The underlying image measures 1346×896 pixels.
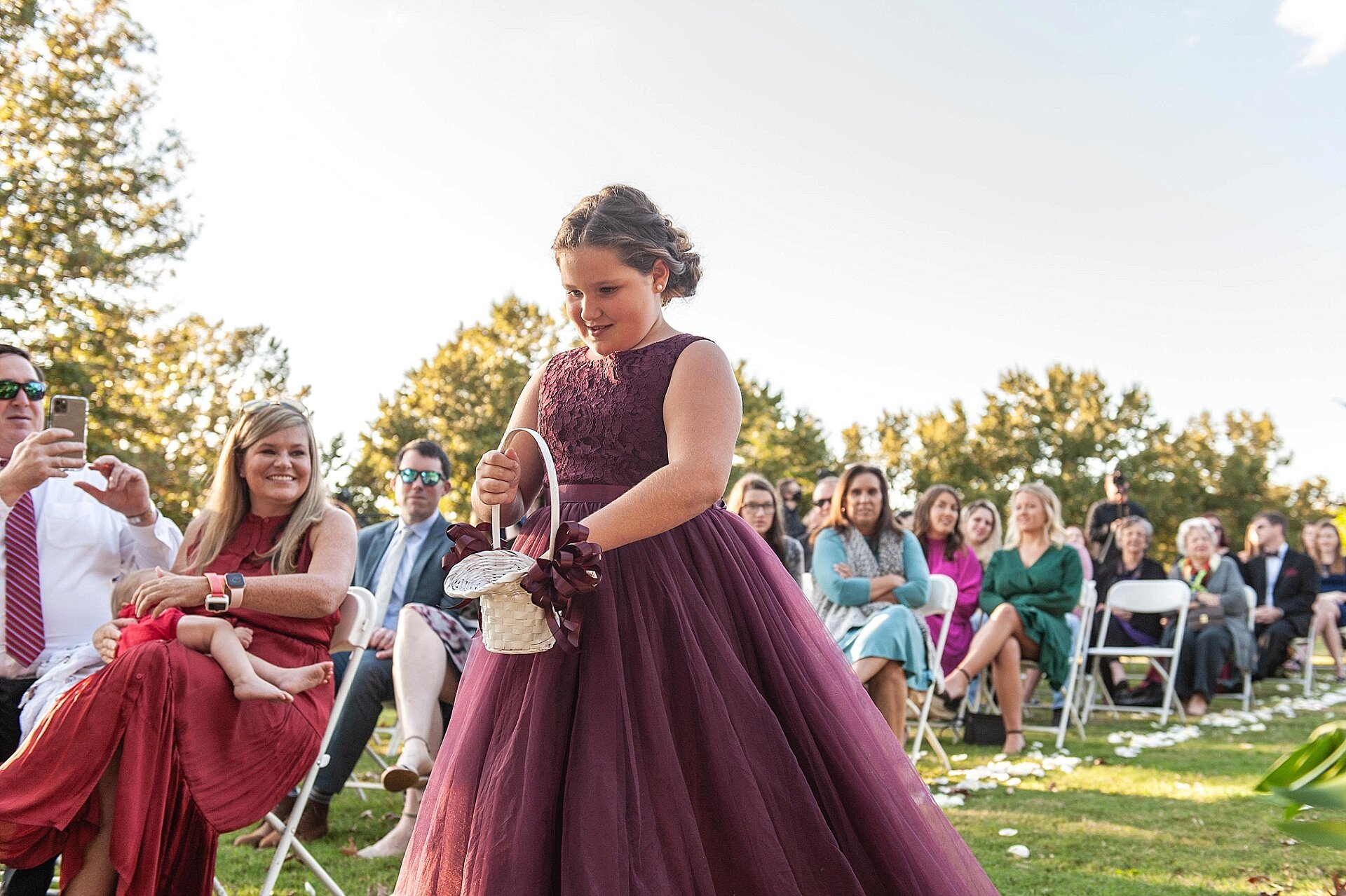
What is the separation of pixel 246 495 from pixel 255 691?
36.2 inches

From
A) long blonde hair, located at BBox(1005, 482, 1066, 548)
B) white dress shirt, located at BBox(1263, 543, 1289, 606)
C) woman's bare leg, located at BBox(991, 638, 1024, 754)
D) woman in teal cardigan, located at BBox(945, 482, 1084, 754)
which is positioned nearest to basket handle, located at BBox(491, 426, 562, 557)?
woman's bare leg, located at BBox(991, 638, 1024, 754)

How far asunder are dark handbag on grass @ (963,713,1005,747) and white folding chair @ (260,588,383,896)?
544 cm

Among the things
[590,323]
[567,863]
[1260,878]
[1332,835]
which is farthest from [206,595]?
[1260,878]

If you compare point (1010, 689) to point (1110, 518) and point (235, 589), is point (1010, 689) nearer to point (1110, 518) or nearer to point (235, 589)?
point (1110, 518)

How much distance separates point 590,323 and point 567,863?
1.22 meters

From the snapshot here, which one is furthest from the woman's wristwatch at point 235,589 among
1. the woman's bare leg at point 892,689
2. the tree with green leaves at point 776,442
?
the tree with green leaves at point 776,442

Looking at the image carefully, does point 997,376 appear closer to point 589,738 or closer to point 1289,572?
point 1289,572

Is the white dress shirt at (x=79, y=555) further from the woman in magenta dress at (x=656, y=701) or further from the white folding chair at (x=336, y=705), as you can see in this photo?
the woman in magenta dress at (x=656, y=701)

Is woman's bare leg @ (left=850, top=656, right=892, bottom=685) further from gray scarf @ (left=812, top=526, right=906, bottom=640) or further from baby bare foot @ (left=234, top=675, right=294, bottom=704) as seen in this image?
baby bare foot @ (left=234, top=675, right=294, bottom=704)

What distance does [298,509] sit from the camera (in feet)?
12.7

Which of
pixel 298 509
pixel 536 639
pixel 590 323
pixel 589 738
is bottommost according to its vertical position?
pixel 589 738

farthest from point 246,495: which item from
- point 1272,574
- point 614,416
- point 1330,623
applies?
point 1330,623

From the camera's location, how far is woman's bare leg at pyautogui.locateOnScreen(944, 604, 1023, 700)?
317 inches

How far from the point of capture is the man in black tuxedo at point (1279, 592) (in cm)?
1234
